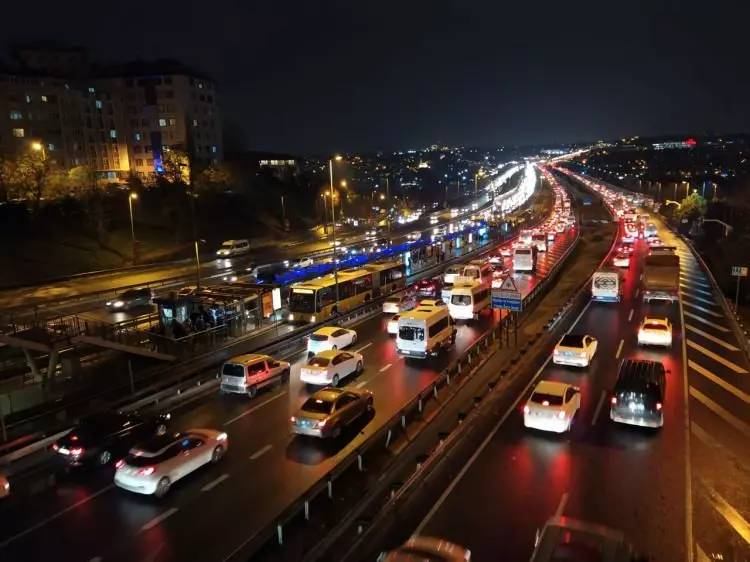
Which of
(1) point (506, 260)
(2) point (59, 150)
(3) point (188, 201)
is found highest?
(2) point (59, 150)

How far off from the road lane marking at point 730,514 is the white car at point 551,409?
3.79m

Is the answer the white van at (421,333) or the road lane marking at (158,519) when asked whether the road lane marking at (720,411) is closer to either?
the white van at (421,333)

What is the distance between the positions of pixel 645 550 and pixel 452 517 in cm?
377

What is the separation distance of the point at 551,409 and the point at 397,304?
18.5 m

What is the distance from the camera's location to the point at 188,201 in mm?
70500

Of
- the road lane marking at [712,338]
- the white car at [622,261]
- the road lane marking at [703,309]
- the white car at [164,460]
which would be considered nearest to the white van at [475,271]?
the road lane marking at [703,309]

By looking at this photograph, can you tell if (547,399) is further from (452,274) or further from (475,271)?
(452,274)

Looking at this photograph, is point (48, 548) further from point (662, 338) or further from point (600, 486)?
point (662, 338)

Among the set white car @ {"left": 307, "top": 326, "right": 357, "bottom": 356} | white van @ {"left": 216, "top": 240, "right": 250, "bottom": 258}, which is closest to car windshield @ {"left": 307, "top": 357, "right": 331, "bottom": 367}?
white car @ {"left": 307, "top": 326, "right": 357, "bottom": 356}

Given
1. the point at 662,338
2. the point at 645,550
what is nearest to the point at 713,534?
the point at 645,550

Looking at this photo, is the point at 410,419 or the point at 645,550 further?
the point at 410,419

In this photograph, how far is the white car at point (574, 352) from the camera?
22.9 meters

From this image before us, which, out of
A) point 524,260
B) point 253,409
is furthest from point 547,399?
point 524,260

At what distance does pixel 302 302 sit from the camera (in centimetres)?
3197
